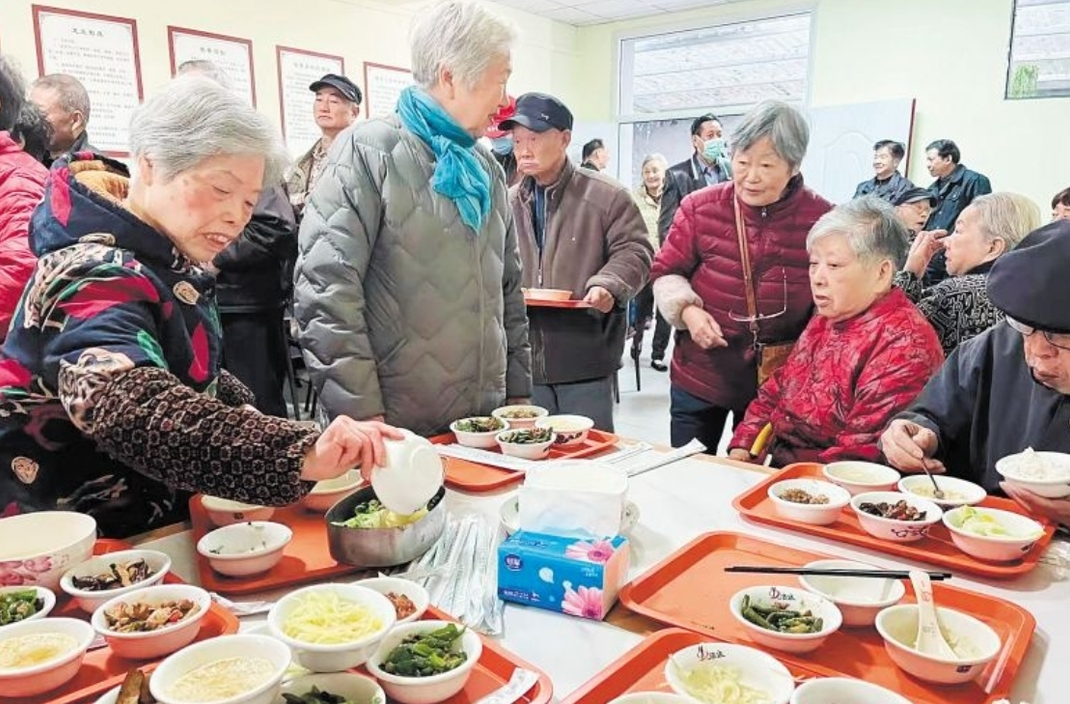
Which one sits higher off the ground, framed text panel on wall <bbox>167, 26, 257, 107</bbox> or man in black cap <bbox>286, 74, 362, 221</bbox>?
framed text panel on wall <bbox>167, 26, 257, 107</bbox>

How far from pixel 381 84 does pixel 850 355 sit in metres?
5.36

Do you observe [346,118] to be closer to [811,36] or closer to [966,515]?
[966,515]

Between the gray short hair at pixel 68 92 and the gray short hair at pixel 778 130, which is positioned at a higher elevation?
the gray short hair at pixel 68 92

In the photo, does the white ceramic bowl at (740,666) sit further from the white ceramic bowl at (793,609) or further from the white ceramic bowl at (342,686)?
the white ceramic bowl at (342,686)

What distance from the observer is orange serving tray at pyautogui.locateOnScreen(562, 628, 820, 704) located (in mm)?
861

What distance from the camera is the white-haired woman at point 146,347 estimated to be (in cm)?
97

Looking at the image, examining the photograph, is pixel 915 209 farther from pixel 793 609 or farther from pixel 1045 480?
pixel 793 609

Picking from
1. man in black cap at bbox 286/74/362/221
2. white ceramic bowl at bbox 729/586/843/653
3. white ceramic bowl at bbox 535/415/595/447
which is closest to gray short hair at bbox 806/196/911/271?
white ceramic bowl at bbox 535/415/595/447

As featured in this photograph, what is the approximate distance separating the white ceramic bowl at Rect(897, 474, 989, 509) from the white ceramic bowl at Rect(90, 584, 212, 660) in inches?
46.4

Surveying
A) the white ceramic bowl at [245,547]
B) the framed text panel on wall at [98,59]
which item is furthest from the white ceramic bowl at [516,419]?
the framed text panel on wall at [98,59]

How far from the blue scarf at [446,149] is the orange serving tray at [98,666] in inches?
39.1

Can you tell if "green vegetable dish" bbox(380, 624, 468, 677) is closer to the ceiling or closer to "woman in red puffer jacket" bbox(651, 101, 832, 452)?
"woman in red puffer jacket" bbox(651, 101, 832, 452)

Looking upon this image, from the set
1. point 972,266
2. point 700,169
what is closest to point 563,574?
point 972,266

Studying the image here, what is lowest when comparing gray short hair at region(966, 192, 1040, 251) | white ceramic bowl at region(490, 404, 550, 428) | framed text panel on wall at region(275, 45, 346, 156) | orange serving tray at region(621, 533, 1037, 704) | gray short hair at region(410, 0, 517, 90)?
orange serving tray at region(621, 533, 1037, 704)
